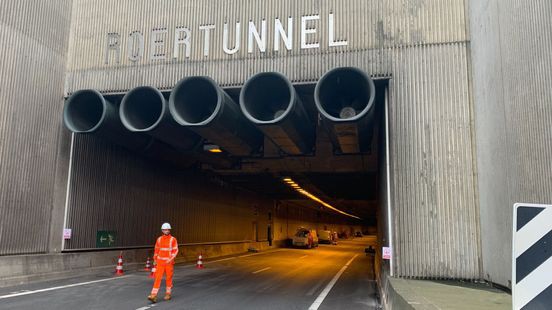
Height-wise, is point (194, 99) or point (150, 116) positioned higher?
point (194, 99)

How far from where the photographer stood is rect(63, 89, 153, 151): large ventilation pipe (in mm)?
13266

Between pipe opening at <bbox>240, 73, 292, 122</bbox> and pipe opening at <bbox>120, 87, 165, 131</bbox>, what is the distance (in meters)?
2.52

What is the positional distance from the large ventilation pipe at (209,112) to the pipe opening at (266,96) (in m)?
0.68

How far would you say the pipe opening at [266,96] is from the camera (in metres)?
11.8

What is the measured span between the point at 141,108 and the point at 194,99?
2.01 m

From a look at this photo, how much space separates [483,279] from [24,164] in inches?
522

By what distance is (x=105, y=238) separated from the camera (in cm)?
1661

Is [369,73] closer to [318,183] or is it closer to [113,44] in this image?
[113,44]

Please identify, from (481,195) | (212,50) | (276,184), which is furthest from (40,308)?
(276,184)

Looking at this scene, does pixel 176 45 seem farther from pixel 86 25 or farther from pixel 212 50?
pixel 86 25

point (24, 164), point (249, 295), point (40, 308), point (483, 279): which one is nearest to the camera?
point (40, 308)

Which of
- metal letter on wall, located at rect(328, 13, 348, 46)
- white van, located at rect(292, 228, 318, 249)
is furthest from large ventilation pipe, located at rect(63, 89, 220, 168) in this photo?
white van, located at rect(292, 228, 318, 249)

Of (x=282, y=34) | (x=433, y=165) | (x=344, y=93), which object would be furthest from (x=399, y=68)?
(x=282, y=34)

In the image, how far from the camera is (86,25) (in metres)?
15.1
